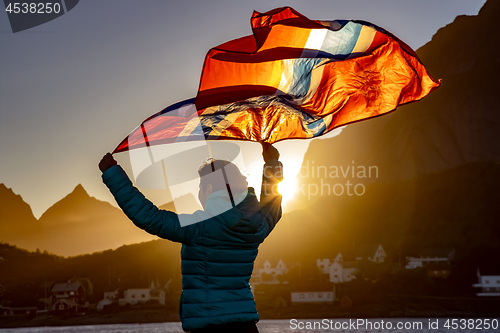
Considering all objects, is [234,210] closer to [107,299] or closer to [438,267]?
[438,267]

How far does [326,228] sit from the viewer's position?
124062 mm

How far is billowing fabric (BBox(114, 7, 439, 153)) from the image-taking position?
12.4 ft

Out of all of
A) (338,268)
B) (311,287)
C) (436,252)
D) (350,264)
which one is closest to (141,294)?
(311,287)

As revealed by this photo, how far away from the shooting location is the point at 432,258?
105 meters

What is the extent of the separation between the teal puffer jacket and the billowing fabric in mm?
1439

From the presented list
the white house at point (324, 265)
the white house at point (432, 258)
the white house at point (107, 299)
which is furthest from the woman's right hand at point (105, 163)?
the white house at point (107, 299)

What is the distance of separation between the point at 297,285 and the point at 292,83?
113 metres

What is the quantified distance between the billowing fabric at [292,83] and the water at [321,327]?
91.7 metres

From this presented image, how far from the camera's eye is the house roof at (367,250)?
4483 inches

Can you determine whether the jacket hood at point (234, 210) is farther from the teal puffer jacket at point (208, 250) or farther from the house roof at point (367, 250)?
the house roof at point (367, 250)

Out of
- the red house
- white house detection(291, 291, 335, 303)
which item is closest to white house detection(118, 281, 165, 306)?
the red house

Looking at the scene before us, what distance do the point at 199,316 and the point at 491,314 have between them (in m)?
115

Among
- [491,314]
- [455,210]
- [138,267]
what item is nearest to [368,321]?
Result: [491,314]

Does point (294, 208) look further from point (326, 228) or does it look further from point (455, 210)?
point (455, 210)
